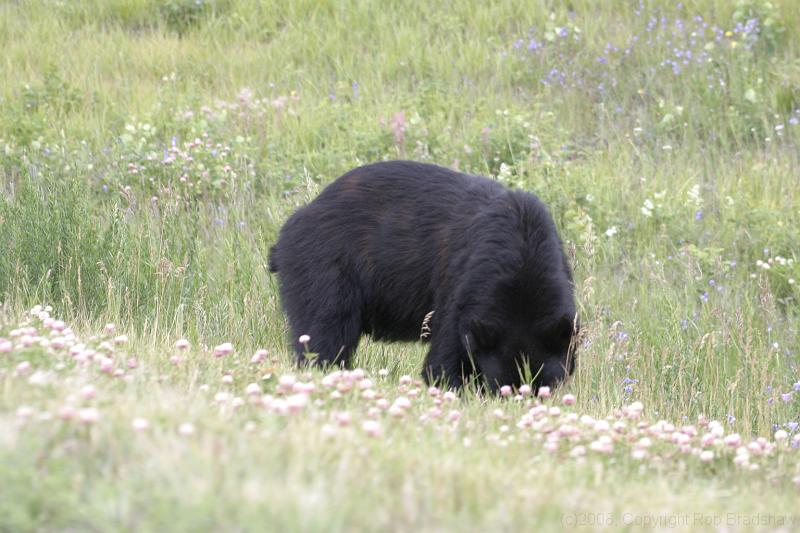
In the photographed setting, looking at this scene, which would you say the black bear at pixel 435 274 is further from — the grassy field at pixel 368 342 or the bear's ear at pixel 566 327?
the grassy field at pixel 368 342

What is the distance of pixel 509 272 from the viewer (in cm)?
537

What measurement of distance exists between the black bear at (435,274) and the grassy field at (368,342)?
13.4 inches

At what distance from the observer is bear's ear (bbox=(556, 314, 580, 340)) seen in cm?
512

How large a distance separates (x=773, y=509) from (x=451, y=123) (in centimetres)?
787

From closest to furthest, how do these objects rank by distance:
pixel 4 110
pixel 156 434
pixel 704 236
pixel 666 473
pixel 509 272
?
pixel 156 434 → pixel 666 473 → pixel 509 272 → pixel 704 236 → pixel 4 110

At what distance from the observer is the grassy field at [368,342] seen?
8.74ft

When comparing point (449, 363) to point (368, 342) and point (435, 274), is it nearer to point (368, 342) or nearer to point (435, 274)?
point (435, 274)

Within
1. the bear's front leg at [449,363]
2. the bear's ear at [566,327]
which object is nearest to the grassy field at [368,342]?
the bear's front leg at [449,363]

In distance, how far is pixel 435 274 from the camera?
5.84 metres

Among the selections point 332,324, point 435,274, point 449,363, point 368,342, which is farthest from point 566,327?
point 368,342

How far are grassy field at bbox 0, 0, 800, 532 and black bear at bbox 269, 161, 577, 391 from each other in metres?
0.34

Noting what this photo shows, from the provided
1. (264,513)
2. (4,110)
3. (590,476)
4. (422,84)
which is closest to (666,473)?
(590,476)

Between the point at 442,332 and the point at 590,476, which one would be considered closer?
the point at 590,476

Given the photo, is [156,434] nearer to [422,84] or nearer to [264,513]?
[264,513]
